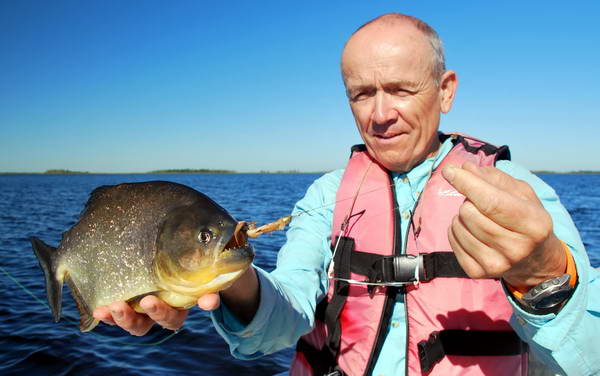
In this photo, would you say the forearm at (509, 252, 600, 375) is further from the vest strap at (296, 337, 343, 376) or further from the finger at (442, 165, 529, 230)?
the vest strap at (296, 337, 343, 376)

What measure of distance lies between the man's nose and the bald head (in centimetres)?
39

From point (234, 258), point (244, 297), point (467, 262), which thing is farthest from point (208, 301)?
point (467, 262)

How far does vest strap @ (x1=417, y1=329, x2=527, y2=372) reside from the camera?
275 centimetres

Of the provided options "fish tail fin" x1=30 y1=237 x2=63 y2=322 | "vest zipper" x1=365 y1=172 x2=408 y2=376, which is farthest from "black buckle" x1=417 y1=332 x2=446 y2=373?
"fish tail fin" x1=30 y1=237 x2=63 y2=322

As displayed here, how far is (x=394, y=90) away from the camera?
10.5ft

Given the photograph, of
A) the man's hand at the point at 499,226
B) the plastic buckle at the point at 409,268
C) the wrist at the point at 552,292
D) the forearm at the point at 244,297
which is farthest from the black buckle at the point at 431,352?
the forearm at the point at 244,297

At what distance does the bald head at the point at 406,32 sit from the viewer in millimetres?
Answer: 3143

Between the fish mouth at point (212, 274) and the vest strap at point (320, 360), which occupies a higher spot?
the fish mouth at point (212, 274)

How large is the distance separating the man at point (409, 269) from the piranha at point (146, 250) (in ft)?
0.39

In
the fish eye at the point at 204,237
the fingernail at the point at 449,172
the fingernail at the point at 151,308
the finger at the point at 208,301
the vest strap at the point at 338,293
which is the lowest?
the vest strap at the point at 338,293

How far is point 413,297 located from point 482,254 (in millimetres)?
1314

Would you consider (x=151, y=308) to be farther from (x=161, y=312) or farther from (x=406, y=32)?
(x=406, y=32)

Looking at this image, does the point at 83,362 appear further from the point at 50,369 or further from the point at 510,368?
the point at 510,368

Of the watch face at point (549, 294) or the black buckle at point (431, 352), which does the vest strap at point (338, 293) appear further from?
the watch face at point (549, 294)
